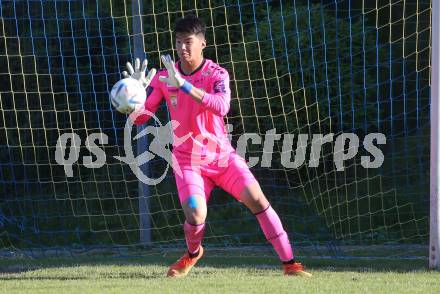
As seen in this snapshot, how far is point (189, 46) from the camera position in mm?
6391

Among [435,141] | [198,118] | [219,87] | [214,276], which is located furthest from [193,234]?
[435,141]

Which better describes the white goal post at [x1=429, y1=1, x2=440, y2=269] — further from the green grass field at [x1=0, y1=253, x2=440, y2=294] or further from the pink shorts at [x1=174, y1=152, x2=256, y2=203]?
the pink shorts at [x1=174, y1=152, x2=256, y2=203]

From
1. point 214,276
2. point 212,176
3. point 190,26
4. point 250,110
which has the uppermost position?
point 190,26

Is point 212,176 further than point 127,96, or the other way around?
point 212,176

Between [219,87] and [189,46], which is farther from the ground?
[189,46]

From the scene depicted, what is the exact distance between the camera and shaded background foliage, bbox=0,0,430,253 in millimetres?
8867

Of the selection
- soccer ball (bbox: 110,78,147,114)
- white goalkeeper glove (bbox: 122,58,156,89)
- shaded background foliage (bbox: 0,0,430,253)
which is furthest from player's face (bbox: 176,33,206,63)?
shaded background foliage (bbox: 0,0,430,253)

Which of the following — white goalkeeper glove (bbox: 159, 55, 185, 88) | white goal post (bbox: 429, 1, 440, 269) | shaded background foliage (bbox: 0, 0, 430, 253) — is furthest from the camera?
shaded background foliage (bbox: 0, 0, 430, 253)


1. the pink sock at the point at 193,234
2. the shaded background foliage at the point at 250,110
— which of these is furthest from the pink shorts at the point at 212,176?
the shaded background foliage at the point at 250,110

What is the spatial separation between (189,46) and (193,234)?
135 cm

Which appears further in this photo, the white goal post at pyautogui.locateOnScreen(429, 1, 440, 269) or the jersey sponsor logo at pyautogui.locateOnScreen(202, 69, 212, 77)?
the white goal post at pyautogui.locateOnScreen(429, 1, 440, 269)

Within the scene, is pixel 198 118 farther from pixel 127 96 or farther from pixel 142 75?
pixel 127 96

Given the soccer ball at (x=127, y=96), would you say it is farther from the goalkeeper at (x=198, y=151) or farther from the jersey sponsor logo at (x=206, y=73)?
the jersey sponsor logo at (x=206, y=73)

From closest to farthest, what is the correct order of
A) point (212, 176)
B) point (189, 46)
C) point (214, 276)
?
point (189, 46), point (212, 176), point (214, 276)
